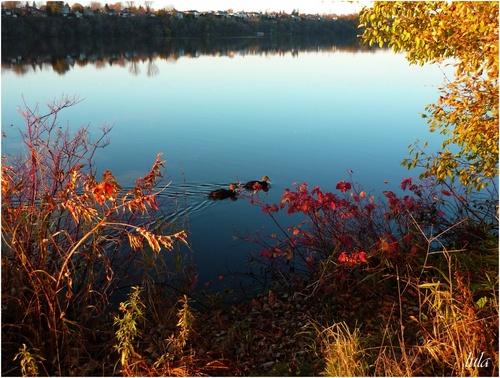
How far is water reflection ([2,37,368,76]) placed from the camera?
2888 centimetres

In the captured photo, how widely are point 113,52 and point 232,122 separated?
24495 mm

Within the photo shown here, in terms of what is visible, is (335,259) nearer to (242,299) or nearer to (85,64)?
(242,299)

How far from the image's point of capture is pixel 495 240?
574 cm

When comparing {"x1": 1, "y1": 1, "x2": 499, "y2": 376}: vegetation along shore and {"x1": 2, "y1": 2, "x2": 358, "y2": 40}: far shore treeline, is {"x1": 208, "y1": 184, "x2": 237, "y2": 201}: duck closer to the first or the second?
{"x1": 1, "y1": 1, "x2": 499, "y2": 376}: vegetation along shore

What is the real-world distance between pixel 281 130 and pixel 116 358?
11.5m

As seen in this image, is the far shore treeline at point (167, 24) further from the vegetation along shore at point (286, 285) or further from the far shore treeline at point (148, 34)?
the vegetation along shore at point (286, 285)

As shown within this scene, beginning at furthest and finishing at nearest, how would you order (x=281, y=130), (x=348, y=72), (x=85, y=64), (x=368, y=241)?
(x=85, y=64) < (x=348, y=72) < (x=281, y=130) < (x=368, y=241)

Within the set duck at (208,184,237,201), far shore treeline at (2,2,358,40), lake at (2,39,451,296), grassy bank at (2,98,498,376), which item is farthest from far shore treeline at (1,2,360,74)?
grassy bank at (2,98,498,376)

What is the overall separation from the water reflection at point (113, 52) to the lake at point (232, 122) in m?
0.38

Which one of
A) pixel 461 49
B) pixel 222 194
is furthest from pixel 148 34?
pixel 461 49

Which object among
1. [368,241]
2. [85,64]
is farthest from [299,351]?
[85,64]

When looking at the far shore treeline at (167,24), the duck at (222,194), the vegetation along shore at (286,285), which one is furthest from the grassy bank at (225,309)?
the far shore treeline at (167,24)

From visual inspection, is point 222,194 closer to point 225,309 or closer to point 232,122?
point 225,309

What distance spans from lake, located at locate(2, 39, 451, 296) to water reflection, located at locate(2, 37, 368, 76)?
38cm
